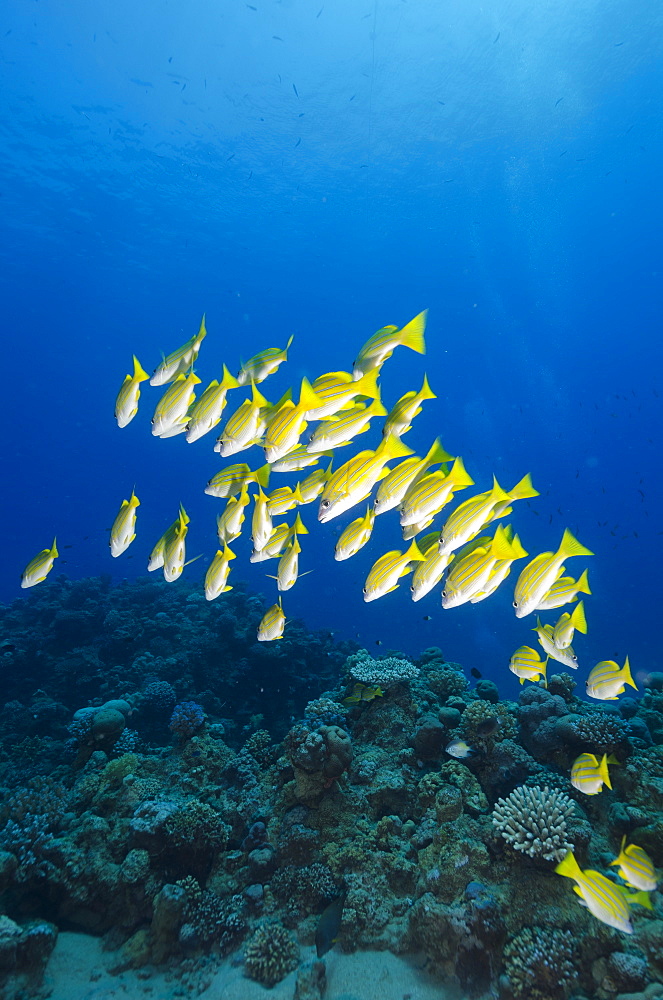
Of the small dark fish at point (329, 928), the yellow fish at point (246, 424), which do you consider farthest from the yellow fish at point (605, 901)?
the yellow fish at point (246, 424)

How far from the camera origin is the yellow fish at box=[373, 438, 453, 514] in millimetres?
3537

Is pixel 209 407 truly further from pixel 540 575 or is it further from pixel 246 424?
pixel 540 575

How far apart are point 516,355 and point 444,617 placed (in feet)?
165

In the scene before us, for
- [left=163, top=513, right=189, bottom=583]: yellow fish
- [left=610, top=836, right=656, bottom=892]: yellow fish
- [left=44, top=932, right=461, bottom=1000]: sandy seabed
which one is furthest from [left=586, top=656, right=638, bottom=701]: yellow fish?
[left=163, top=513, right=189, bottom=583]: yellow fish

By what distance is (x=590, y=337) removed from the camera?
71.3 metres

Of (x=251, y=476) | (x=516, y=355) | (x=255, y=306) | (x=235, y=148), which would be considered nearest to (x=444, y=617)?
(x=516, y=355)

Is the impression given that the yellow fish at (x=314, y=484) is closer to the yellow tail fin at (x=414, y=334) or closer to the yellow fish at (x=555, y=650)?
the yellow tail fin at (x=414, y=334)

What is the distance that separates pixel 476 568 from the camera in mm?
3359

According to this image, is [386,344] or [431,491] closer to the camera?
[431,491]

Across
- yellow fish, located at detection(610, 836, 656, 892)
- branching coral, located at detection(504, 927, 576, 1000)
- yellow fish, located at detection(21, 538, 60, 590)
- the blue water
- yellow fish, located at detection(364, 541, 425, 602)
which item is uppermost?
the blue water

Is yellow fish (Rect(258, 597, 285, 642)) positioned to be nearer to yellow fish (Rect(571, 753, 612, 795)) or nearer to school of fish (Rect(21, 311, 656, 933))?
school of fish (Rect(21, 311, 656, 933))

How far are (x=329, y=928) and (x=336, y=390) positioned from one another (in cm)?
543

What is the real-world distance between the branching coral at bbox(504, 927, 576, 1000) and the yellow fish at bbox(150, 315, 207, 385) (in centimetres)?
625

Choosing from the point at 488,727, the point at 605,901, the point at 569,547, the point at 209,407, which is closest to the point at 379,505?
the point at 569,547
